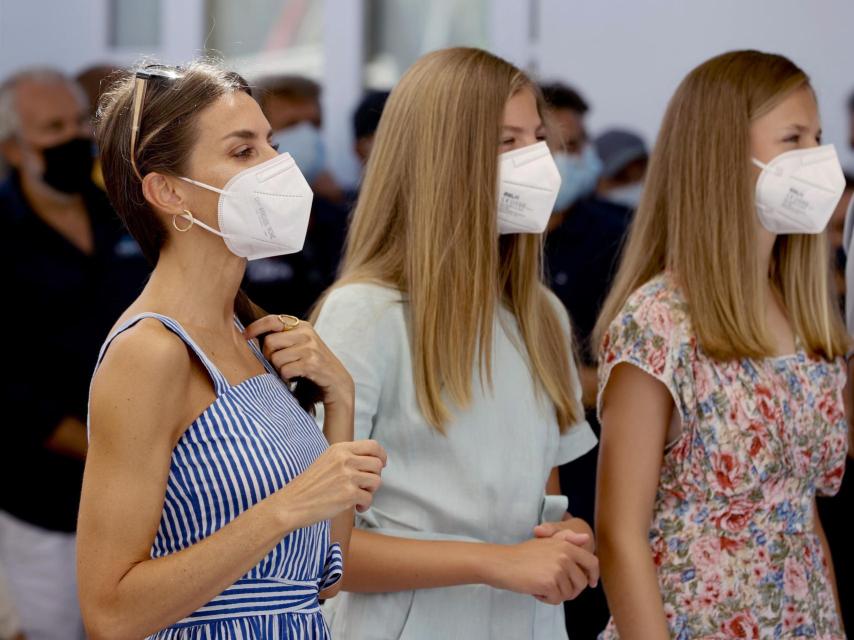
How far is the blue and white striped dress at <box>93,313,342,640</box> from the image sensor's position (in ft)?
5.34

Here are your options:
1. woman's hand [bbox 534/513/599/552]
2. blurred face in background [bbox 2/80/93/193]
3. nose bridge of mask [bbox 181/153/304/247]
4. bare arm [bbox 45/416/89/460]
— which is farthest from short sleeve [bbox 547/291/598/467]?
blurred face in background [bbox 2/80/93/193]

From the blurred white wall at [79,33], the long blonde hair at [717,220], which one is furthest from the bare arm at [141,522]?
the blurred white wall at [79,33]

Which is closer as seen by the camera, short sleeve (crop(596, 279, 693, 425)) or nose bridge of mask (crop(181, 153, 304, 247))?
nose bridge of mask (crop(181, 153, 304, 247))

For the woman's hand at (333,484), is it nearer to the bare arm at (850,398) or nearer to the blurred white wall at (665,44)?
the bare arm at (850,398)

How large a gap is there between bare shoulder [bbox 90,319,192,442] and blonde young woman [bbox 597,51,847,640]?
0.89 metres

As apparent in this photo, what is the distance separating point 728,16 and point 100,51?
9.12 feet

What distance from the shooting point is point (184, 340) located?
Answer: 1652mm

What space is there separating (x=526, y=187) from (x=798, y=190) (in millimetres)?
550

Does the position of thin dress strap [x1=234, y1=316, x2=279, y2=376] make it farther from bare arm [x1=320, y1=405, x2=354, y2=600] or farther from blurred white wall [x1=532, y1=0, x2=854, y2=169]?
blurred white wall [x1=532, y1=0, x2=854, y2=169]

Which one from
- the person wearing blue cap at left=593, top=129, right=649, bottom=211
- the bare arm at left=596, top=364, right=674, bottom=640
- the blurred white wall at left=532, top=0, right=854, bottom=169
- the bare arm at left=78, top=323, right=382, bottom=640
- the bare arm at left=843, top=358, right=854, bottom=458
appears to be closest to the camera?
the bare arm at left=78, top=323, right=382, bottom=640

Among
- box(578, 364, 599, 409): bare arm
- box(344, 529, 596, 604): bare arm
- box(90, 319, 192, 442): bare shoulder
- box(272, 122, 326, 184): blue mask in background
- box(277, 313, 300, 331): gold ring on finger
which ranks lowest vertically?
box(578, 364, 599, 409): bare arm

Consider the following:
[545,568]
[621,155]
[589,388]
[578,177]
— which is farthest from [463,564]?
[621,155]

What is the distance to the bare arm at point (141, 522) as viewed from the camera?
5.05 feet

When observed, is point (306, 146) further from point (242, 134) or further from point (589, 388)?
point (242, 134)
